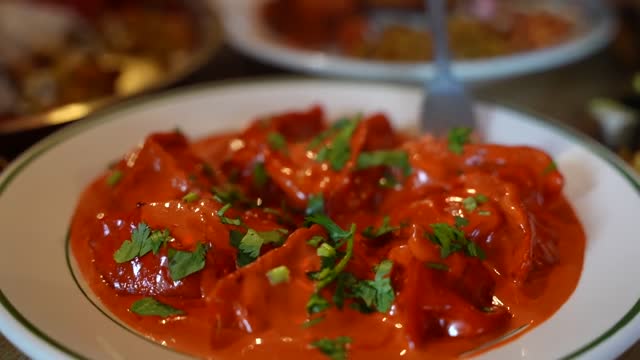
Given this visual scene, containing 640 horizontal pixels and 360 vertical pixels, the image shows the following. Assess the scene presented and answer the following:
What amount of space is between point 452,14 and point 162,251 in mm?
2195

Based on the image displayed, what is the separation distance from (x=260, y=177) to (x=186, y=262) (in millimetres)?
428

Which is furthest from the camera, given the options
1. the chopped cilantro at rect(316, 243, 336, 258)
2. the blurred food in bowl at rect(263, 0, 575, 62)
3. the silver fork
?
the blurred food in bowl at rect(263, 0, 575, 62)

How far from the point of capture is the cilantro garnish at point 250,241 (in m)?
1.29

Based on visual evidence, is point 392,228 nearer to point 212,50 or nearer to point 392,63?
point 392,63

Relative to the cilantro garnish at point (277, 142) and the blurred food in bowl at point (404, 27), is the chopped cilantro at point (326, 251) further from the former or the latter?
the blurred food in bowl at point (404, 27)

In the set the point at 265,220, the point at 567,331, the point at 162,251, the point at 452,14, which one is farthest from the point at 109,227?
the point at 452,14

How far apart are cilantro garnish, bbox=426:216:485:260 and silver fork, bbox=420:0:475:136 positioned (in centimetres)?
69

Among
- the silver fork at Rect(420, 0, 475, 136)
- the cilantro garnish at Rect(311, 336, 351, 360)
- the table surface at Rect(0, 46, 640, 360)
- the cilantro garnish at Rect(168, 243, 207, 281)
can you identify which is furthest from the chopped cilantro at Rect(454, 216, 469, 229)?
the table surface at Rect(0, 46, 640, 360)

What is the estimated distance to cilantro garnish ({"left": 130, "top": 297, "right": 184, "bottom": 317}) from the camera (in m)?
1.24

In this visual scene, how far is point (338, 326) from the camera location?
3.90ft

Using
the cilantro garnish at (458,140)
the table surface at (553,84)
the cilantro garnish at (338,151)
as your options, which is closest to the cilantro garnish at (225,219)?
the cilantro garnish at (338,151)

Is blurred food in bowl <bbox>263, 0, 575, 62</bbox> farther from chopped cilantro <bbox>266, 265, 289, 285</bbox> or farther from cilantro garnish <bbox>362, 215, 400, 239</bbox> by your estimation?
chopped cilantro <bbox>266, 265, 289, 285</bbox>

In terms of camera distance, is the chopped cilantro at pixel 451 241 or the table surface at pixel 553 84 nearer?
the chopped cilantro at pixel 451 241

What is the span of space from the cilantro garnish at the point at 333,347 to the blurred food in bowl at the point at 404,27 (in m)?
1.66
